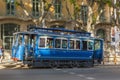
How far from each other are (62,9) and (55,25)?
Result: 7.79 ft

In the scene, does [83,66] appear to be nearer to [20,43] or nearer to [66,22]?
[20,43]

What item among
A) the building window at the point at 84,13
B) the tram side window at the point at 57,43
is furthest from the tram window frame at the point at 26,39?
the building window at the point at 84,13

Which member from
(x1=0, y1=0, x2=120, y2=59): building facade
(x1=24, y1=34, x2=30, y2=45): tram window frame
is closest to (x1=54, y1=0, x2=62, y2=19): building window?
(x1=0, y1=0, x2=120, y2=59): building facade

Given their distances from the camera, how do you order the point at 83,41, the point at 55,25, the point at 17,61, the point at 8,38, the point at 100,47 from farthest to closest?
the point at 55,25 < the point at 8,38 < the point at 100,47 < the point at 83,41 < the point at 17,61

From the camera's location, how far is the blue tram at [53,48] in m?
31.1

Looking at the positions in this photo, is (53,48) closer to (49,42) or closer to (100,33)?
(49,42)

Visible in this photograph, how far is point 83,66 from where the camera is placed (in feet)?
112

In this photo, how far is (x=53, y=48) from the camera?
31938 millimetres

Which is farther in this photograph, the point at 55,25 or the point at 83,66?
the point at 55,25

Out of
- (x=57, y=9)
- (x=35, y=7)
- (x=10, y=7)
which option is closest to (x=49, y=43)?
(x=10, y=7)

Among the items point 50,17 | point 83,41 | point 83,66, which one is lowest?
point 83,66

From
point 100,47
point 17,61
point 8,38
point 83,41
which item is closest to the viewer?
point 17,61

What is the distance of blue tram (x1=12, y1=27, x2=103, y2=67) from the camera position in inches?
1226

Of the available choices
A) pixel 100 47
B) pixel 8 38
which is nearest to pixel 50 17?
pixel 8 38
